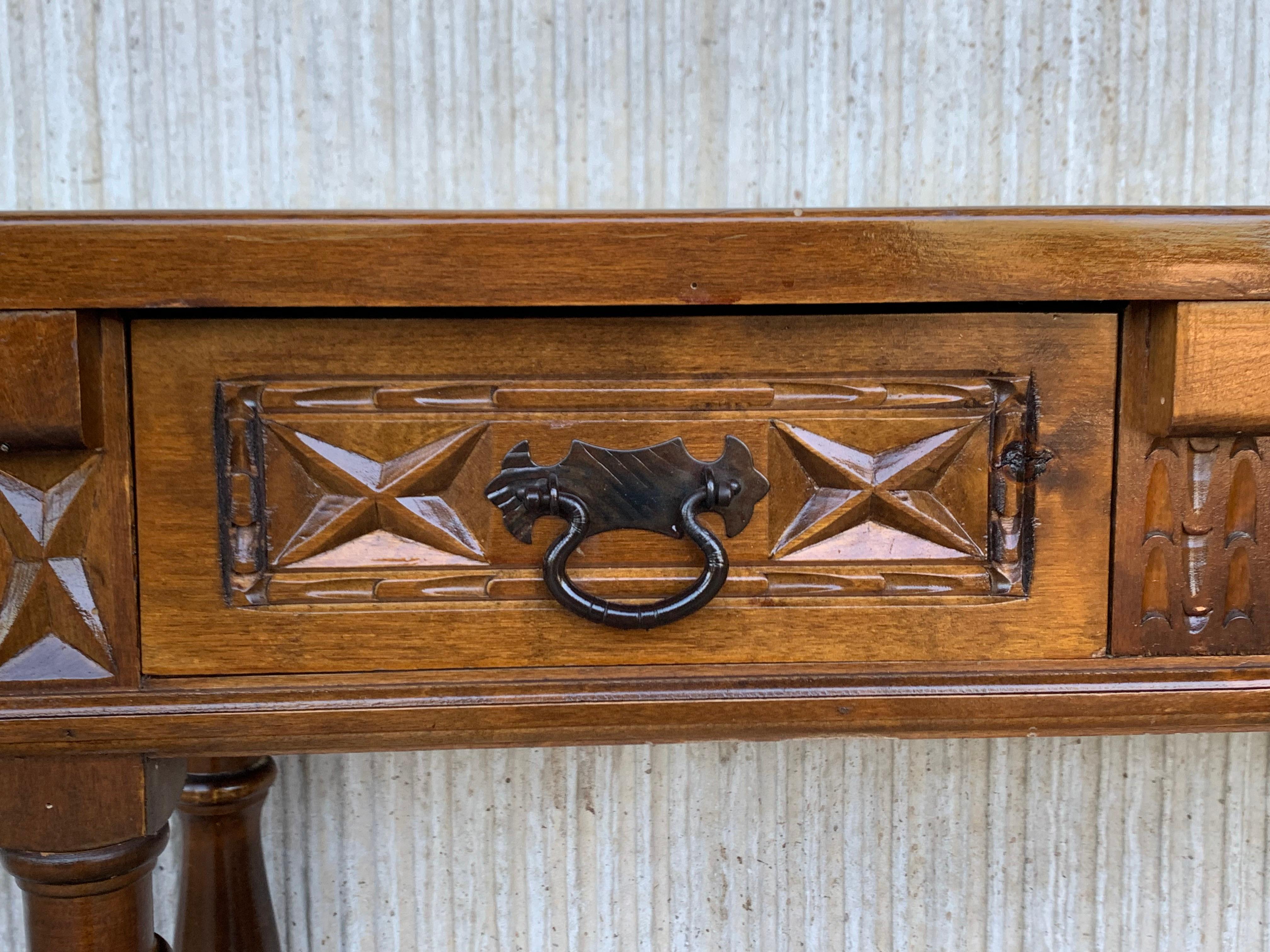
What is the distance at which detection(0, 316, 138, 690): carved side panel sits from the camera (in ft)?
1.31

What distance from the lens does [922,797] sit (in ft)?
2.56

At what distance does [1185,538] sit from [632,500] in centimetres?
26

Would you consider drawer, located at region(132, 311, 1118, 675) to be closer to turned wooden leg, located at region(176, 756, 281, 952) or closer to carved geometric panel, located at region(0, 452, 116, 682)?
carved geometric panel, located at region(0, 452, 116, 682)

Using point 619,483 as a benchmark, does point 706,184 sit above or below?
above

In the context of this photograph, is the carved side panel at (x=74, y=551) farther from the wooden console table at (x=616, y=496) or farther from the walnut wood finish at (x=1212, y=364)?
the walnut wood finish at (x=1212, y=364)

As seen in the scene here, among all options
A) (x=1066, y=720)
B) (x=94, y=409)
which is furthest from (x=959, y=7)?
(x=94, y=409)

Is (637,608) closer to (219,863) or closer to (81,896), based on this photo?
(81,896)

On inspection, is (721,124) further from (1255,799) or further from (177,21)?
(1255,799)

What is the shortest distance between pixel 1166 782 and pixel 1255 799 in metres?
0.08

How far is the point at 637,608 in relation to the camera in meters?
0.41

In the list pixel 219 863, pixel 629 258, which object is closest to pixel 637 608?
pixel 629 258

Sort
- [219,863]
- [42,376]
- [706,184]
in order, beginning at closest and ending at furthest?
[42,376], [219,863], [706,184]

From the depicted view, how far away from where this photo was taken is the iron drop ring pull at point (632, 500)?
0.41m

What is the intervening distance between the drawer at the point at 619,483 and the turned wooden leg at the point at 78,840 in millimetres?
58
